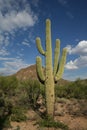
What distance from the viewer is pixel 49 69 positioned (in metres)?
12.4

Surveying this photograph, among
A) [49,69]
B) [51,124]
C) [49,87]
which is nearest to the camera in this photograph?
[51,124]

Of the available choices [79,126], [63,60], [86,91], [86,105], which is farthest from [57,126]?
[86,91]

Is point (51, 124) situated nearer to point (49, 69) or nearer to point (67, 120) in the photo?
point (67, 120)

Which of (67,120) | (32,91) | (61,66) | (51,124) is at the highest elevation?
(61,66)

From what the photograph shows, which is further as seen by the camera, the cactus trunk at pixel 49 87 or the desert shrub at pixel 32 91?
the desert shrub at pixel 32 91

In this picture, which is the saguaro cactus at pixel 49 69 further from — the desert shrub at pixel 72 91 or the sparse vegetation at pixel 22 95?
the desert shrub at pixel 72 91

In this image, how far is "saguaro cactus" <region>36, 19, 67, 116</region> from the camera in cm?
1226

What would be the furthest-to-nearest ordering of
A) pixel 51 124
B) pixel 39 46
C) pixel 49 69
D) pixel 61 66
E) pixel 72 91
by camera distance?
pixel 72 91 < pixel 39 46 < pixel 61 66 < pixel 49 69 < pixel 51 124

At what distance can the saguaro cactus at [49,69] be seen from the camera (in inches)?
483

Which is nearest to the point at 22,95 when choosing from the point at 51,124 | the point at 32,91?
the point at 32,91

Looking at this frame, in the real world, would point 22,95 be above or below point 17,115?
above

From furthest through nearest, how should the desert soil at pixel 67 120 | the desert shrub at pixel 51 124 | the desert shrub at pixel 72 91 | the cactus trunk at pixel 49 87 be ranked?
the desert shrub at pixel 72 91
the cactus trunk at pixel 49 87
the desert soil at pixel 67 120
the desert shrub at pixel 51 124

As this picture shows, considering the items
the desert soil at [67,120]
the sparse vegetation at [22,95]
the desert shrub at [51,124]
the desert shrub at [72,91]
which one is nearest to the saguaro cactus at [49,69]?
the desert soil at [67,120]

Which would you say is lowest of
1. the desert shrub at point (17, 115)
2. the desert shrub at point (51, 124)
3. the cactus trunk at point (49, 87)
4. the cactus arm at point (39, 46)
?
the desert shrub at point (51, 124)
